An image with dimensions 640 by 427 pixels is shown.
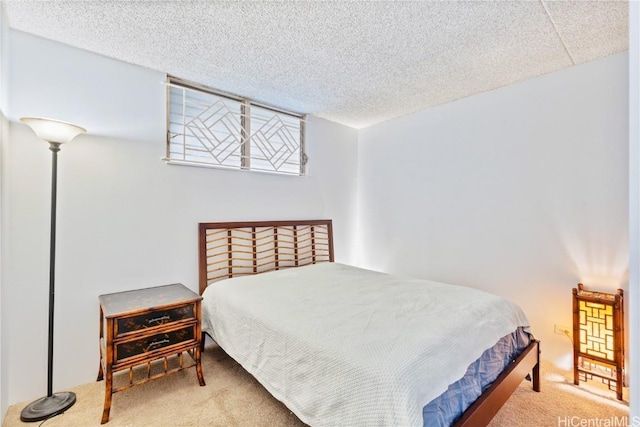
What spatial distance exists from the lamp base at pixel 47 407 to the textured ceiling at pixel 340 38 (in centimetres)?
246

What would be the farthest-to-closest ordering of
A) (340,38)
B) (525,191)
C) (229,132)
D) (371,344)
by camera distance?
(229,132), (525,191), (340,38), (371,344)

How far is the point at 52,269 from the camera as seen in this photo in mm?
1886

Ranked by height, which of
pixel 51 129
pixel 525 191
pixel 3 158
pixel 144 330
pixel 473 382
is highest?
pixel 51 129

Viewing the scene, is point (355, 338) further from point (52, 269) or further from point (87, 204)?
point (87, 204)

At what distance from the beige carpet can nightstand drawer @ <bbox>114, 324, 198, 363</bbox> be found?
37cm

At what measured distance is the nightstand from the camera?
176cm

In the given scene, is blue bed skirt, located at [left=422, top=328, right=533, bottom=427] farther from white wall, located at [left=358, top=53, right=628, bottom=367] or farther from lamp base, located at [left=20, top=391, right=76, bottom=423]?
lamp base, located at [left=20, top=391, right=76, bottom=423]

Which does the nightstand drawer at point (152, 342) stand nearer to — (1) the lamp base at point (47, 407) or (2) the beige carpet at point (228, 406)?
(2) the beige carpet at point (228, 406)

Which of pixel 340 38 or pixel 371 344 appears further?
pixel 340 38

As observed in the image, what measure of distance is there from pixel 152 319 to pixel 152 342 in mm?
146

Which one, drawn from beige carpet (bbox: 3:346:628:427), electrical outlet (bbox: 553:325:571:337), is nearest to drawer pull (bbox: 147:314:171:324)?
beige carpet (bbox: 3:346:628:427)

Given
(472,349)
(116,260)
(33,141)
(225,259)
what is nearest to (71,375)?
(116,260)

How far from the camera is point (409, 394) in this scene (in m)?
1.18

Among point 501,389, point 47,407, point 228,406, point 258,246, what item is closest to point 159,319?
point 228,406
